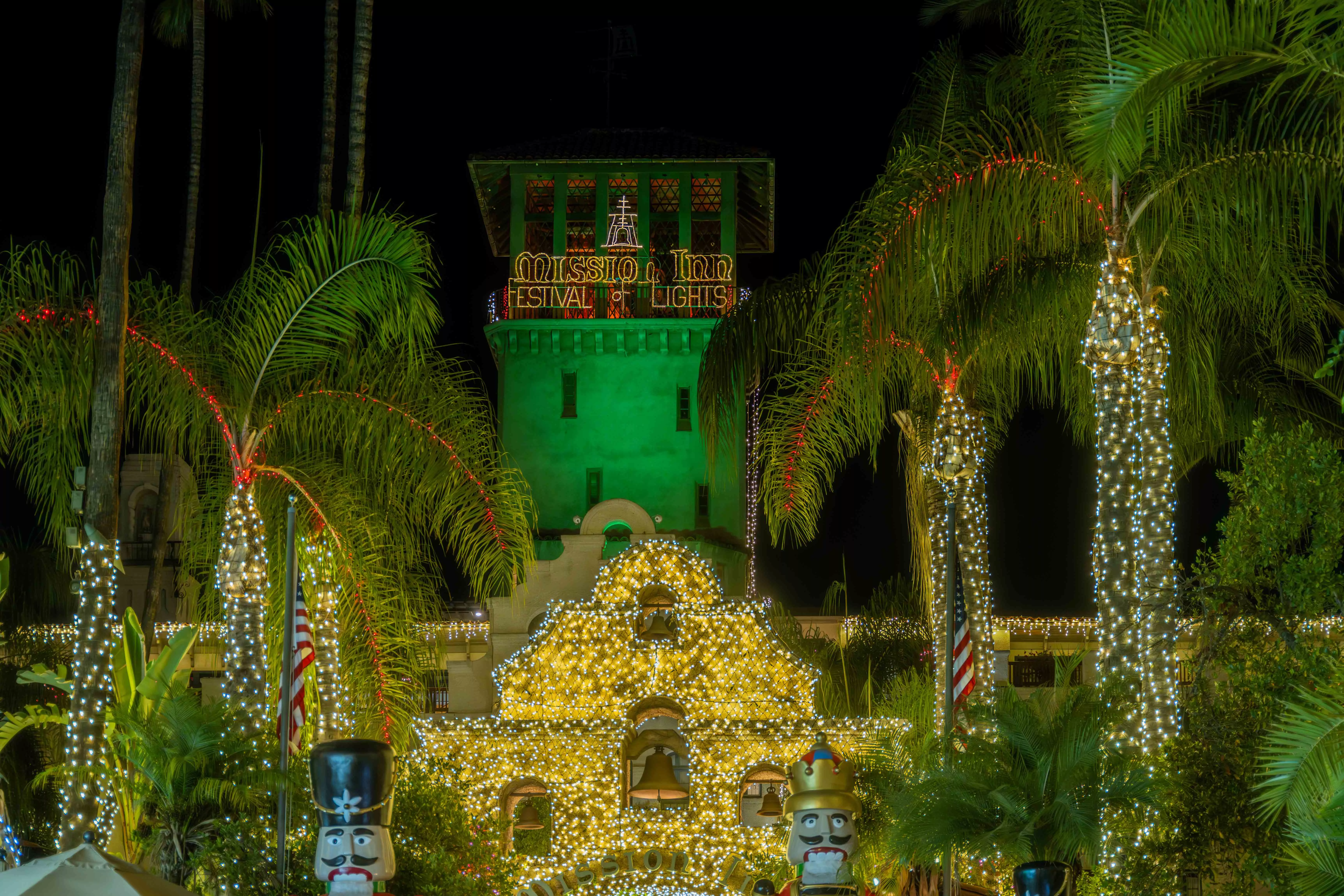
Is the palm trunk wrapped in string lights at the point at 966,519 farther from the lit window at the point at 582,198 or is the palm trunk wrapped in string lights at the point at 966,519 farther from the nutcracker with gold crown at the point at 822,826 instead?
the lit window at the point at 582,198

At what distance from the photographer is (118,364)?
55.1 ft

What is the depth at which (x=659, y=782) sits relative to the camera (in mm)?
26188

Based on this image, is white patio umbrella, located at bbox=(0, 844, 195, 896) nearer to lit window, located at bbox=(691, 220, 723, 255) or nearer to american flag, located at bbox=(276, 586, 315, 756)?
american flag, located at bbox=(276, 586, 315, 756)

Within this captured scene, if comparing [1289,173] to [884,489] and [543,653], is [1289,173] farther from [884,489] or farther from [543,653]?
[884,489]

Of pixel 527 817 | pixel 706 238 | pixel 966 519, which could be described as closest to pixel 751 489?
pixel 706 238

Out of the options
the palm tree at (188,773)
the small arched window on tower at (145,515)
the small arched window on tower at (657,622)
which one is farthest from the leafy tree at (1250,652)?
the small arched window on tower at (145,515)

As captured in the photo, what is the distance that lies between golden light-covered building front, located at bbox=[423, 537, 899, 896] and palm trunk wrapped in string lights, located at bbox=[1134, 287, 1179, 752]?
685 centimetres

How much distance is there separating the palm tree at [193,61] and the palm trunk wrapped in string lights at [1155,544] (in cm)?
1294

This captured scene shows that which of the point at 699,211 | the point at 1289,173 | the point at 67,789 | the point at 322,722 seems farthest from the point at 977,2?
the point at 699,211

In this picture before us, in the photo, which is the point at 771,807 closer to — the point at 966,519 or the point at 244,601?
the point at 966,519

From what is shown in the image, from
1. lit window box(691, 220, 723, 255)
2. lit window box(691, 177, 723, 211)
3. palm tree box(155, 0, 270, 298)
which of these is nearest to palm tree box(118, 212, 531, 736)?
palm tree box(155, 0, 270, 298)

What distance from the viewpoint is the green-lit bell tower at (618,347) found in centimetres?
3503

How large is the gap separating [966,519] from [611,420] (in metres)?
17.3

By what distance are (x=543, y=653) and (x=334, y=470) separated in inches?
158
